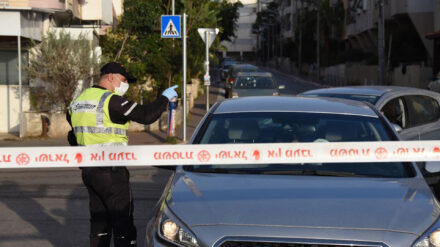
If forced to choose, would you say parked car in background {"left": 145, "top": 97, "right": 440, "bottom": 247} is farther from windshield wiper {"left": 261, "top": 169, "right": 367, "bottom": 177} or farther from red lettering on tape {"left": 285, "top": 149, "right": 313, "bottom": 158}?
red lettering on tape {"left": 285, "top": 149, "right": 313, "bottom": 158}

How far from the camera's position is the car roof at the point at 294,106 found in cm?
629

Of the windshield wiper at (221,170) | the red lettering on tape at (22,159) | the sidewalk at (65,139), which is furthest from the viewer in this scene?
the sidewalk at (65,139)

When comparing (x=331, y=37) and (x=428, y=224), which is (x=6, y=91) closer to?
(x=428, y=224)

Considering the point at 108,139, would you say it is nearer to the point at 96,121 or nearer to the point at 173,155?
the point at 96,121

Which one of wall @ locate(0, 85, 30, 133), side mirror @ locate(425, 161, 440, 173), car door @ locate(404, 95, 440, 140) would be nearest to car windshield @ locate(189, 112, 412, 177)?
side mirror @ locate(425, 161, 440, 173)

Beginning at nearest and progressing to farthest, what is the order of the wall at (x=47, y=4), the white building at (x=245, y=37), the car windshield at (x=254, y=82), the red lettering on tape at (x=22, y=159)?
the red lettering on tape at (x=22, y=159), the wall at (x=47, y=4), the car windshield at (x=254, y=82), the white building at (x=245, y=37)

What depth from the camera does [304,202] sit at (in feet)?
15.5

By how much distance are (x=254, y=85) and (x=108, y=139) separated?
21.0 metres

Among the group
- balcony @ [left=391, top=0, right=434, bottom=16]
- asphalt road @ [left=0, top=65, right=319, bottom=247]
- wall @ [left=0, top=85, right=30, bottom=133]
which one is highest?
balcony @ [left=391, top=0, right=434, bottom=16]

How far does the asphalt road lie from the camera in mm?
7621

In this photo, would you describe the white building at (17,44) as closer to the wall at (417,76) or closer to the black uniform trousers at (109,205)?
the black uniform trousers at (109,205)

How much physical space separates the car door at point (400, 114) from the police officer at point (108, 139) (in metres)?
5.67

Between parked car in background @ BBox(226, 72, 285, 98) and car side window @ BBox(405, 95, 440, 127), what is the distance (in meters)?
14.1

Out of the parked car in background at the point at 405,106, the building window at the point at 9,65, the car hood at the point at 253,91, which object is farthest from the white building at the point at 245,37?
the parked car in background at the point at 405,106
